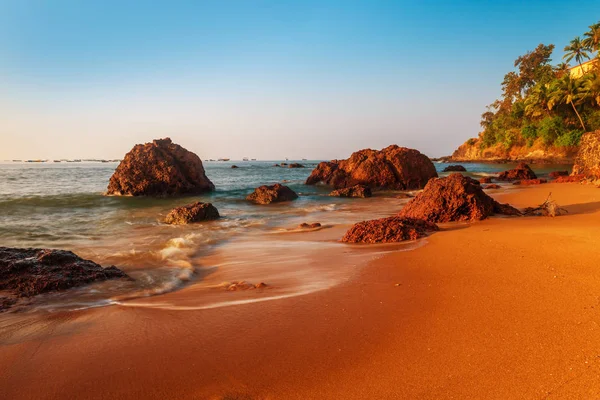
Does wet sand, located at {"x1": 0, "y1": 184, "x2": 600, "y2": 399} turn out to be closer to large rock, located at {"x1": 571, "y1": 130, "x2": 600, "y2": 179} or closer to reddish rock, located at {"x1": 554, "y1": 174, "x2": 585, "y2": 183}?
large rock, located at {"x1": 571, "y1": 130, "x2": 600, "y2": 179}

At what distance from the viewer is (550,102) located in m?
41.5

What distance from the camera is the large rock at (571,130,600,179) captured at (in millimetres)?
14984

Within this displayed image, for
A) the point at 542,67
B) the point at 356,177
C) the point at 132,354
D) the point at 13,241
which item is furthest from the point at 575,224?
the point at 542,67

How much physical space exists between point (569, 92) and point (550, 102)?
2053 millimetres

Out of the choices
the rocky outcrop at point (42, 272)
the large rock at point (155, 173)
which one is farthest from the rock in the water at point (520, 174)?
the rocky outcrop at point (42, 272)

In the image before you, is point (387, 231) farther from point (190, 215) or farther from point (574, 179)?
point (574, 179)

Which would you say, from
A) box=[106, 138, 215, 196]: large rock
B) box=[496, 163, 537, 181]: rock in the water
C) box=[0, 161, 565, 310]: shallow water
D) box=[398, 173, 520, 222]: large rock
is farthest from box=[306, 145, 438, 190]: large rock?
box=[398, 173, 520, 222]: large rock

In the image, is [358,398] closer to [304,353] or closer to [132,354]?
[304,353]

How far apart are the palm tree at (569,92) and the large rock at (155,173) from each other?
141 ft

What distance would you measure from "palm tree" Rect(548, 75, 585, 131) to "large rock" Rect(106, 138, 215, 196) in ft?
141

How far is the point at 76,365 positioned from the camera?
2244 mm

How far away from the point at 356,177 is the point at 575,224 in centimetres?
1442

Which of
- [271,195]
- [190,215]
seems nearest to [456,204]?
[190,215]

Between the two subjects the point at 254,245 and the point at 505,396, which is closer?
the point at 505,396
